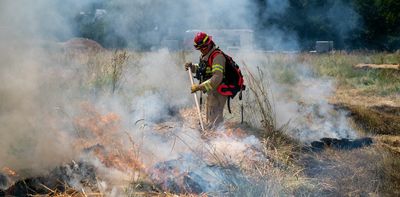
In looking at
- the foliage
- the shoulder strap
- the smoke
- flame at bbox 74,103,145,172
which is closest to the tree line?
the foliage

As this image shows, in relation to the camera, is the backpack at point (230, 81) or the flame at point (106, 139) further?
the backpack at point (230, 81)

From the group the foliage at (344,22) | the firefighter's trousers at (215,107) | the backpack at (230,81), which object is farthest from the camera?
the foliage at (344,22)

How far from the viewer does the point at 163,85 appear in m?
9.03

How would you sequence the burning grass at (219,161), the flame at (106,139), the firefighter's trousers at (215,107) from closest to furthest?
the burning grass at (219,161), the flame at (106,139), the firefighter's trousers at (215,107)

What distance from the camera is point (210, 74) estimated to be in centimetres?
599

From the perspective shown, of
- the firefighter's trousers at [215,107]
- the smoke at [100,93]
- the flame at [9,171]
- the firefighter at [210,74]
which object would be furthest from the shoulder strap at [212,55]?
the flame at [9,171]

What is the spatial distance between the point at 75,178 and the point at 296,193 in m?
2.15

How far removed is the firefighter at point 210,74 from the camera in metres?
5.62

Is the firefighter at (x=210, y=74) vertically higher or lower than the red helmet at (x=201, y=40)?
lower

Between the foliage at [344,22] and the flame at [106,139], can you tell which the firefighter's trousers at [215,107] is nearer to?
the flame at [106,139]

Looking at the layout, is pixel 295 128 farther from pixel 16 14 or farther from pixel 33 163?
pixel 16 14

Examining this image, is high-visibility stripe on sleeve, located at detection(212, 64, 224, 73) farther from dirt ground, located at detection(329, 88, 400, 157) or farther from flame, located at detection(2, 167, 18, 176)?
flame, located at detection(2, 167, 18, 176)

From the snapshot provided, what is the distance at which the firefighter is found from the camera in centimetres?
562

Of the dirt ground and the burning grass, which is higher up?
the burning grass
